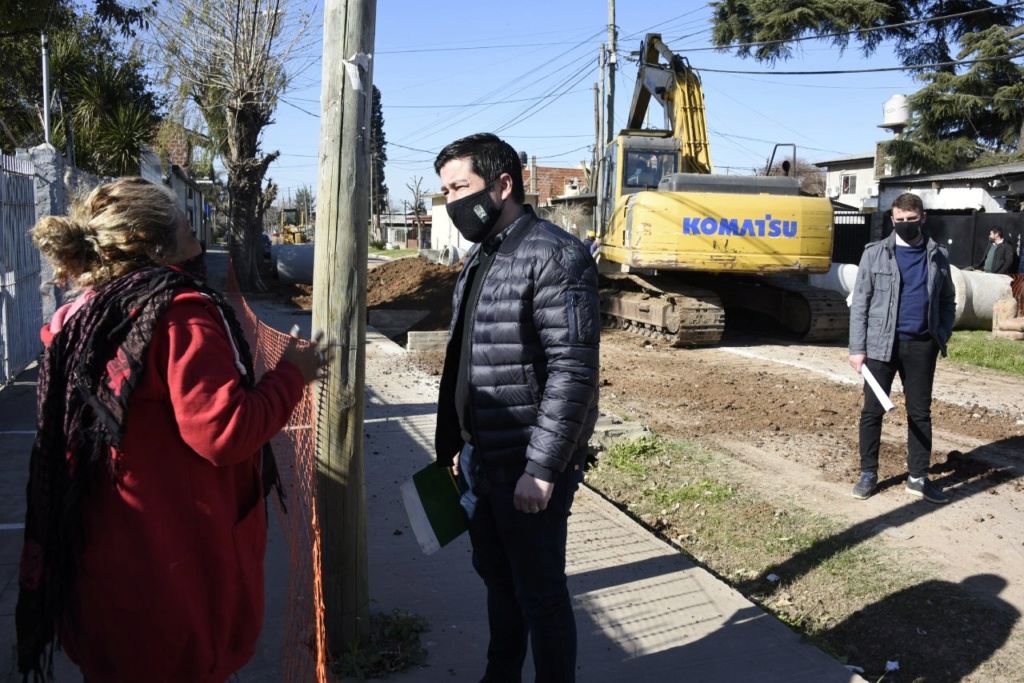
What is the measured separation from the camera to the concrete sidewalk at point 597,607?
10.5ft

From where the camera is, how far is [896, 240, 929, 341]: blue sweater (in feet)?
17.4

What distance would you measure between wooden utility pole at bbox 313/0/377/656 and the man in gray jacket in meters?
3.64

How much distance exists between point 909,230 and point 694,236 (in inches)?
270

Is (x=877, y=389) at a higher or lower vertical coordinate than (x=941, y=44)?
lower

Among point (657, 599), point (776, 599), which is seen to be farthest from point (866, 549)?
point (657, 599)

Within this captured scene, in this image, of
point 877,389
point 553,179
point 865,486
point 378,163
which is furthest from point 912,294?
point 378,163

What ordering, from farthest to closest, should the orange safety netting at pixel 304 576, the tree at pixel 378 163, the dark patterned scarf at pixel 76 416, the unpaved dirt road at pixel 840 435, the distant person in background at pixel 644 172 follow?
the tree at pixel 378 163, the distant person in background at pixel 644 172, the unpaved dirt road at pixel 840 435, the orange safety netting at pixel 304 576, the dark patterned scarf at pixel 76 416

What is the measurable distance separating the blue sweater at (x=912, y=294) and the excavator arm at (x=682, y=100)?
952 centimetres

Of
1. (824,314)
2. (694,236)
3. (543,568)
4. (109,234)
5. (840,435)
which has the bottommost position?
(840,435)

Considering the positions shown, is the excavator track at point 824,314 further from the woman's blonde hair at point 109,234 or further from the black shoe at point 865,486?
the woman's blonde hair at point 109,234

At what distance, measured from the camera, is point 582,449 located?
269 cm

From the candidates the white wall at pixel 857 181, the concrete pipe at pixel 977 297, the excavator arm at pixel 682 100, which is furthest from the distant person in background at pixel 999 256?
the white wall at pixel 857 181

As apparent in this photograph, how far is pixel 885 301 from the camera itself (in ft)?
17.6

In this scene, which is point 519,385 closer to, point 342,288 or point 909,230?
point 342,288
